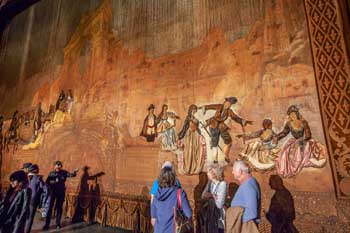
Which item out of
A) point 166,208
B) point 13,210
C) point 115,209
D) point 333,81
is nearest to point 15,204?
point 13,210

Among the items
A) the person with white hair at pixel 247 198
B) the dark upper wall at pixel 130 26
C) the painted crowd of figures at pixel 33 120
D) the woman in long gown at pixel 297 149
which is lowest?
the person with white hair at pixel 247 198

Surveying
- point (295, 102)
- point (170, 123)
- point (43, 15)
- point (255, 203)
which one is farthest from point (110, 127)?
point (43, 15)

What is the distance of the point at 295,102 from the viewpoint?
13.7 feet

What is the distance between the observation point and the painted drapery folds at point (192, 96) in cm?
389

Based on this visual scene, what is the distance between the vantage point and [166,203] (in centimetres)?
270

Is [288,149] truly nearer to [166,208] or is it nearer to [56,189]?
[166,208]

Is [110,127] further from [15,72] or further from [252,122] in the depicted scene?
[15,72]

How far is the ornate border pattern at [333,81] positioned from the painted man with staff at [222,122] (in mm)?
1440

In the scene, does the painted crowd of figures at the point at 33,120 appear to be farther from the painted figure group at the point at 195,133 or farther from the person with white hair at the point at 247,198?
the person with white hair at the point at 247,198

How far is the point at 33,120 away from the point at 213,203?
758 centimetres

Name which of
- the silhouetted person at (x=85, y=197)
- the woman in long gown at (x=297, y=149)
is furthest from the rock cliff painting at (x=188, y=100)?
the silhouetted person at (x=85, y=197)

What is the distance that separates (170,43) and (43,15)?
6784mm

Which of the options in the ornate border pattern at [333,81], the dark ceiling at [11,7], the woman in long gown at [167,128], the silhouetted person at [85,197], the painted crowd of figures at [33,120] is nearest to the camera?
the ornate border pattern at [333,81]

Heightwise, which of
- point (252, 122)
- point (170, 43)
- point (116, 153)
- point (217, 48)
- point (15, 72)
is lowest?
point (116, 153)
